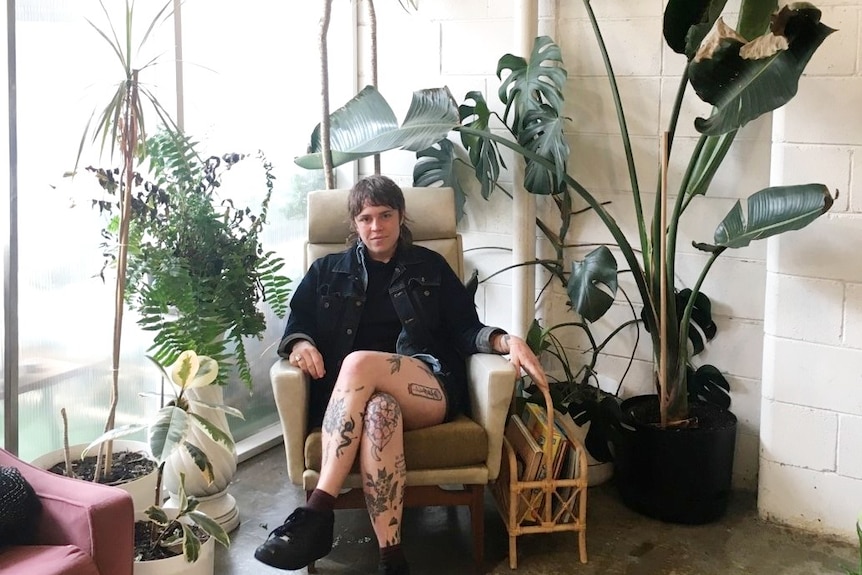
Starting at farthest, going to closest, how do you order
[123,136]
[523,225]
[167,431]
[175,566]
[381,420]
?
[523,225]
[381,420]
[123,136]
[175,566]
[167,431]

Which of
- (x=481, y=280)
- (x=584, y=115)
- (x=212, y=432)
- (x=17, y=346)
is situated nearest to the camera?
(x=212, y=432)

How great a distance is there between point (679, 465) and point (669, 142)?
0.98 meters

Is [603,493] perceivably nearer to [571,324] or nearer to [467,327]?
[571,324]

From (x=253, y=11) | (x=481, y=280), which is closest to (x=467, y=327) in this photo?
(x=481, y=280)

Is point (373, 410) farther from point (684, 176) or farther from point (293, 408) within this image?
point (684, 176)

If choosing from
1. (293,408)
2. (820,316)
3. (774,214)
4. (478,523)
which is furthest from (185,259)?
(820,316)

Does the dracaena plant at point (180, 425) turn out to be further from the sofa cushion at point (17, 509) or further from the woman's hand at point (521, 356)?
the woman's hand at point (521, 356)

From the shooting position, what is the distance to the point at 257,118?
323 cm

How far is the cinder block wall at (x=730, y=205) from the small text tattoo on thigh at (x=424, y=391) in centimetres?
96

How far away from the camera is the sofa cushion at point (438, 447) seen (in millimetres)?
2371

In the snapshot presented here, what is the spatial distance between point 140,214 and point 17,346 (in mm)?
477

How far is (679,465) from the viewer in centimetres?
269

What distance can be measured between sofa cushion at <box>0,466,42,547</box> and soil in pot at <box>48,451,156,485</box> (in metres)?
0.37

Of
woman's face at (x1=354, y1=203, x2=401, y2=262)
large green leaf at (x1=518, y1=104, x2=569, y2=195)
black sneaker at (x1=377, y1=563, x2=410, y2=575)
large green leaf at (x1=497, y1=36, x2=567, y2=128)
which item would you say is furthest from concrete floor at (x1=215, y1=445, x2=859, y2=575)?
large green leaf at (x1=497, y1=36, x2=567, y2=128)
